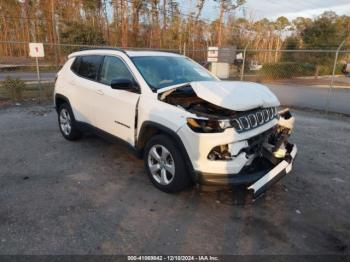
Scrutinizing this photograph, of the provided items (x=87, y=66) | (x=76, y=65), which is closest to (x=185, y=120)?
(x=87, y=66)

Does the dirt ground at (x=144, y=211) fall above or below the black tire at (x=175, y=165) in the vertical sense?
below

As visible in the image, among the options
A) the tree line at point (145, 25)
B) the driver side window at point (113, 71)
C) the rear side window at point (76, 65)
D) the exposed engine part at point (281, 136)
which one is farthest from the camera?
the tree line at point (145, 25)

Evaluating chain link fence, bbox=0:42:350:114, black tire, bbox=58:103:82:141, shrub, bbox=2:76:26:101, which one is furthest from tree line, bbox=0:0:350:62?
black tire, bbox=58:103:82:141

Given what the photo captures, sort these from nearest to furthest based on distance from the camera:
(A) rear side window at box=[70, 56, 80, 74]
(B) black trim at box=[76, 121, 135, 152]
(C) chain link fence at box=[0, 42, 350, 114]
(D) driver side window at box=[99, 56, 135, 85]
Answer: (D) driver side window at box=[99, 56, 135, 85], (B) black trim at box=[76, 121, 135, 152], (A) rear side window at box=[70, 56, 80, 74], (C) chain link fence at box=[0, 42, 350, 114]

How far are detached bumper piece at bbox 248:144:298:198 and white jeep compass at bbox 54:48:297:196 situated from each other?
0.01m

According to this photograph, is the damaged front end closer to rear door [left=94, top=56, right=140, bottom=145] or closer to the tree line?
rear door [left=94, top=56, right=140, bottom=145]

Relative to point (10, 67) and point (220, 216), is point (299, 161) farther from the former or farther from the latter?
point (10, 67)

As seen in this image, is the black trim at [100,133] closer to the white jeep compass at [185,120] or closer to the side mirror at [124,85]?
the white jeep compass at [185,120]

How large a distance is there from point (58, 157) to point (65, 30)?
24215 mm

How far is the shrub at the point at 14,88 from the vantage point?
9.62 metres

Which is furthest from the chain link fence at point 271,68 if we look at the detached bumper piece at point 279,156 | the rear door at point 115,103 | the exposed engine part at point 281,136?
the detached bumper piece at point 279,156

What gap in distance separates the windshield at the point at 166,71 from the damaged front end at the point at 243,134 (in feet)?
1.18

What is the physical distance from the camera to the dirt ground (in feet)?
8.74

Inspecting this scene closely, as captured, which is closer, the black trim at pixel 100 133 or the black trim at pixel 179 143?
the black trim at pixel 179 143
